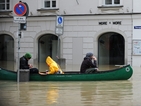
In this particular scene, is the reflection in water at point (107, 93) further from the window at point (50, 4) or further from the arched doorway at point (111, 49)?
the window at point (50, 4)

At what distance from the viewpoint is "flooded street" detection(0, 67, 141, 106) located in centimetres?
1058

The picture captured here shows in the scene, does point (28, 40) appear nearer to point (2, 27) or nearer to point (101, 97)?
point (2, 27)

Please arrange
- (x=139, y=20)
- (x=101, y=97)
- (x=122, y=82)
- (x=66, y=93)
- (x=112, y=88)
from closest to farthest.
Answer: (x=101, y=97) < (x=66, y=93) < (x=112, y=88) < (x=122, y=82) < (x=139, y=20)

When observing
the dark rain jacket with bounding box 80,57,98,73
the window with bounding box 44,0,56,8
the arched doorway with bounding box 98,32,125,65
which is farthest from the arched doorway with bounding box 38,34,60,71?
the dark rain jacket with bounding box 80,57,98,73

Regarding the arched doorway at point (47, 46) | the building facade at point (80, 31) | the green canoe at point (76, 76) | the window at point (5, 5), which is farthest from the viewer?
the window at point (5, 5)

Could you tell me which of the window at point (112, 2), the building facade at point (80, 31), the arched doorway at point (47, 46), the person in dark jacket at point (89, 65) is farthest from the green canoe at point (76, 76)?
the arched doorway at point (47, 46)

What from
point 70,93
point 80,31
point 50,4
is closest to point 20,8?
point 70,93

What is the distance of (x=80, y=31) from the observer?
30016 millimetres

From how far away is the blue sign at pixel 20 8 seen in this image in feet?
50.1

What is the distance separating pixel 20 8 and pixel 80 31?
14949 millimetres

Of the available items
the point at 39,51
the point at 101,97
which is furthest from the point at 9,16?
the point at 101,97

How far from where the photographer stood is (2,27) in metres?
32.4

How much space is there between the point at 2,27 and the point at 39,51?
13.0 ft

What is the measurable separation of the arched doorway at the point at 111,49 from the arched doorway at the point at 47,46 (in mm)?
4017
